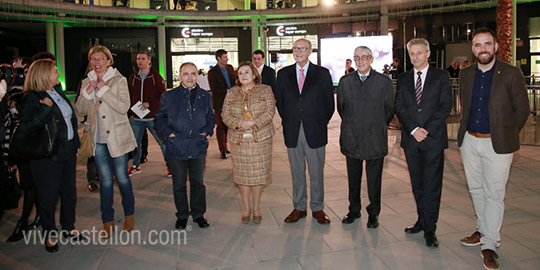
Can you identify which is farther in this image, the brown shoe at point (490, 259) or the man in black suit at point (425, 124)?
the man in black suit at point (425, 124)

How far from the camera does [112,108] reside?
14.5 ft

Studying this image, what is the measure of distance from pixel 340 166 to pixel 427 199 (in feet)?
10.9

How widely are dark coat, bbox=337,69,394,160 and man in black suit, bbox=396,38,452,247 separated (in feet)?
0.64

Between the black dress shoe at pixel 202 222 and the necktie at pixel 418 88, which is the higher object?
the necktie at pixel 418 88

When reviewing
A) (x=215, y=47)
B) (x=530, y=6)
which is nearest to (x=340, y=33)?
(x=215, y=47)

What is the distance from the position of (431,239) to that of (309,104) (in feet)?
5.75

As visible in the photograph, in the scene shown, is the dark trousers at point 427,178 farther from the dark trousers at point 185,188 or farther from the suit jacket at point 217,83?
the suit jacket at point 217,83

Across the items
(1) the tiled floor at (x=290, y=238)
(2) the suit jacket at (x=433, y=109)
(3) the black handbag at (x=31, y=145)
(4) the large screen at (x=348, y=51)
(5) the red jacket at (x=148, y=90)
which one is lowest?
(1) the tiled floor at (x=290, y=238)

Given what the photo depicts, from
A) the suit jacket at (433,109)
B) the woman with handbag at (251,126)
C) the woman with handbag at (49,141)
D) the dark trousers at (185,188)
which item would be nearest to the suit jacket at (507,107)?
the suit jacket at (433,109)

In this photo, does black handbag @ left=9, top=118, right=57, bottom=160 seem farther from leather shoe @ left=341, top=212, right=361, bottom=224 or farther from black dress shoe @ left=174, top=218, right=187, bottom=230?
leather shoe @ left=341, top=212, right=361, bottom=224

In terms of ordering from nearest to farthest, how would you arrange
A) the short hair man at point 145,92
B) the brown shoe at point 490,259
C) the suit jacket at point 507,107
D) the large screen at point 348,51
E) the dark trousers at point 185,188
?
1. the brown shoe at point 490,259
2. the suit jacket at point 507,107
3. the dark trousers at point 185,188
4. the short hair man at point 145,92
5. the large screen at point 348,51

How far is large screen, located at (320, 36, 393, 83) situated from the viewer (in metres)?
15.2

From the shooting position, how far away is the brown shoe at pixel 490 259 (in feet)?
11.5

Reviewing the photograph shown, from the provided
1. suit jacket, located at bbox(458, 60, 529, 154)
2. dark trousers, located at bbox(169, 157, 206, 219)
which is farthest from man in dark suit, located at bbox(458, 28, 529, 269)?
dark trousers, located at bbox(169, 157, 206, 219)
